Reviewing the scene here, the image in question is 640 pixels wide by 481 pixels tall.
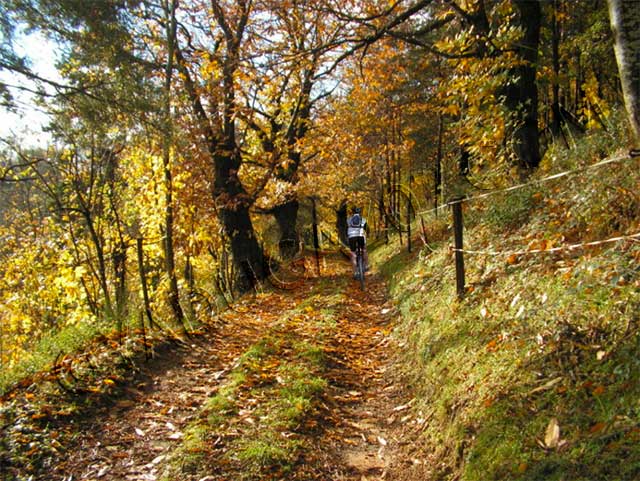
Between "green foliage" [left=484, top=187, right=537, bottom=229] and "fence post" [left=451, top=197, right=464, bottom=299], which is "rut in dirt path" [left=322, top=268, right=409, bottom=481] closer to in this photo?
"fence post" [left=451, top=197, right=464, bottom=299]

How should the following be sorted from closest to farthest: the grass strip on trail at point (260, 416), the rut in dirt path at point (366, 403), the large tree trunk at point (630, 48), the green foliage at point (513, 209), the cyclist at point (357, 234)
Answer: the large tree trunk at point (630, 48), the grass strip on trail at point (260, 416), the rut in dirt path at point (366, 403), the green foliage at point (513, 209), the cyclist at point (357, 234)

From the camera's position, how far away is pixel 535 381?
329cm

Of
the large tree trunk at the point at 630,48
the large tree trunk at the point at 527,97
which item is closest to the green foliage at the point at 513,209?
the large tree trunk at the point at 527,97

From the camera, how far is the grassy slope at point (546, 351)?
263 cm

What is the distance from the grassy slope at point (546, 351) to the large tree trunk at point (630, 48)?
119 centimetres

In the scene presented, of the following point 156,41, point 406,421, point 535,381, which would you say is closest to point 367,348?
point 406,421

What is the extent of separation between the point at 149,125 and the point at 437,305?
5.25 metres

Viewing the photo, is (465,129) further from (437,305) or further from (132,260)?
(132,260)

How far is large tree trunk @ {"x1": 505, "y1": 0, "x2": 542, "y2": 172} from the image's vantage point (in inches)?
328

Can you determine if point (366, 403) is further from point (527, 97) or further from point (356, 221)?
point (356, 221)

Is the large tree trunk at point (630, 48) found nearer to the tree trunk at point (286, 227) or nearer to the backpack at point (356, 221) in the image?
the backpack at point (356, 221)

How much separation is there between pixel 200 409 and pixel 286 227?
15169 millimetres

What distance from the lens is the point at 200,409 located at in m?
4.95

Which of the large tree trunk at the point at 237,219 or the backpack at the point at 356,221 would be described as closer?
the large tree trunk at the point at 237,219
